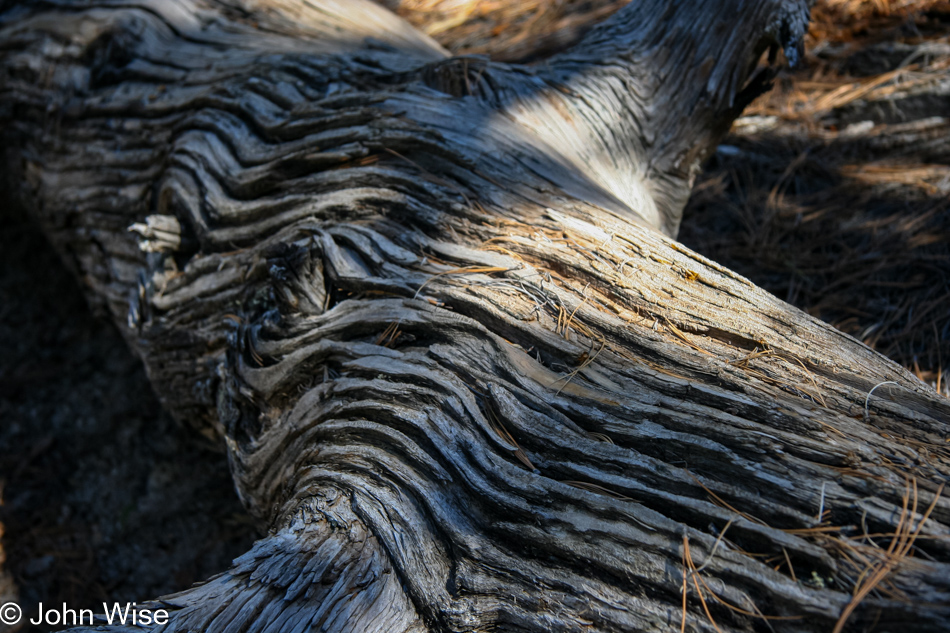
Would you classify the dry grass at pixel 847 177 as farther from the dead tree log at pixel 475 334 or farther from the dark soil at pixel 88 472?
the dark soil at pixel 88 472

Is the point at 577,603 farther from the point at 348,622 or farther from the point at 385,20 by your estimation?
the point at 385,20

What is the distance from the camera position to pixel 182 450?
3076 millimetres

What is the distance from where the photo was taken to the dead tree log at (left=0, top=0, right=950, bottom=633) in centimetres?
128

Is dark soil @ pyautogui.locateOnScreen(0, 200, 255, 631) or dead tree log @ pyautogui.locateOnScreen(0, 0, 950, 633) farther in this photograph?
dark soil @ pyautogui.locateOnScreen(0, 200, 255, 631)

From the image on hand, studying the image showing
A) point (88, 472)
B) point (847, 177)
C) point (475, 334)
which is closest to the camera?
point (475, 334)

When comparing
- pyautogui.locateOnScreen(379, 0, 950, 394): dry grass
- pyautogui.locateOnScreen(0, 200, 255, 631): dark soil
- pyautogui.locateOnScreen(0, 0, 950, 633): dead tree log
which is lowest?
pyautogui.locateOnScreen(0, 200, 255, 631): dark soil

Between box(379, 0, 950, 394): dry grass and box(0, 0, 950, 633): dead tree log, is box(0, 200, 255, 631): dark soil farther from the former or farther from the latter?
box(379, 0, 950, 394): dry grass

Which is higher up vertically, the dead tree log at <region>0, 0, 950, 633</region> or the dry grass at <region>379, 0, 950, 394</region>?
the dry grass at <region>379, 0, 950, 394</region>

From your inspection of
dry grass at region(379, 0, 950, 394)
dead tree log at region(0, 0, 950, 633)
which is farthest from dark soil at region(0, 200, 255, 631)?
dry grass at region(379, 0, 950, 394)

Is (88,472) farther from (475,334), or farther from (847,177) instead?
(847,177)

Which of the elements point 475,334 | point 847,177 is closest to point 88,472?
point 475,334

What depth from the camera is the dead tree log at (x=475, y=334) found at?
4.19 ft

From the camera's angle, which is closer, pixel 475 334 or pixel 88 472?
pixel 475 334

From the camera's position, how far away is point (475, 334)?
170 cm
